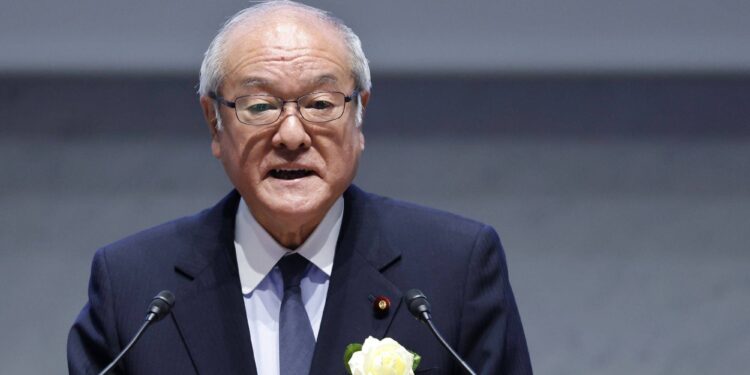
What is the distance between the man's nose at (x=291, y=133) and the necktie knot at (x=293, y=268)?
237 millimetres

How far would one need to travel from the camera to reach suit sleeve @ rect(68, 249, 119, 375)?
239 cm

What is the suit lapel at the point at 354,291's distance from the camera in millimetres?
2328

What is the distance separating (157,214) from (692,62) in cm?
162

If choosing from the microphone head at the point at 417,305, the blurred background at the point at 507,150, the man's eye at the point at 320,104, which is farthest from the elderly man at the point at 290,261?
the blurred background at the point at 507,150

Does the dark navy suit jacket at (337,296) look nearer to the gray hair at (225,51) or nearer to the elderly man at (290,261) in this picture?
the elderly man at (290,261)

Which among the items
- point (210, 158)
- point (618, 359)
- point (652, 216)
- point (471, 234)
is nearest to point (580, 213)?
point (652, 216)

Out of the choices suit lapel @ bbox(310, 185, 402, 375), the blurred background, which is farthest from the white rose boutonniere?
the blurred background

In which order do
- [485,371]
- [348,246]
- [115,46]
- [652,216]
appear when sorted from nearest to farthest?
[485,371]
[348,246]
[115,46]
[652,216]

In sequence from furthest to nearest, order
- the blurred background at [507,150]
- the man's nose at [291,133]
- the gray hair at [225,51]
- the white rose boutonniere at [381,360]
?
the blurred background at [507,150], the gray hair at [225,51], the man's nose at [291,133], the white rose boutonniere at [381,360]

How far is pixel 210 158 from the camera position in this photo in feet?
12.7

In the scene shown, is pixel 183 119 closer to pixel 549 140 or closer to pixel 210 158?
pixel 210 158

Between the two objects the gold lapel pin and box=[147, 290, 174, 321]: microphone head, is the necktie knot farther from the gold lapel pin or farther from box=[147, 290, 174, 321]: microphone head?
box=[147, 290, 174, 321]: microphone head

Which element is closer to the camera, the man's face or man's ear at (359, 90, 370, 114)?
the man's face

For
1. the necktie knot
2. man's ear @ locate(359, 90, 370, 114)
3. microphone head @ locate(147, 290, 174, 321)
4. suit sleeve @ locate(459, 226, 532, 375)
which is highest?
man's ear @ locate(359, 90, 370, 114)
